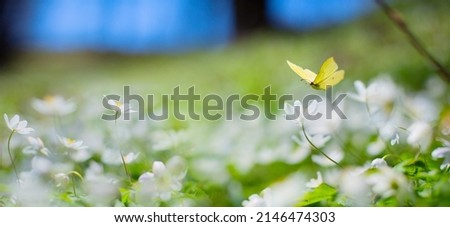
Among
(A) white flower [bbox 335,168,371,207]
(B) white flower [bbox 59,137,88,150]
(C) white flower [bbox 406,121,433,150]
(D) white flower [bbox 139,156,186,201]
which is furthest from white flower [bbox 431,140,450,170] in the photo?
(B) white flower [bbox 59,137,88,150]

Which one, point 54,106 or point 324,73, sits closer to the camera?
point 324,73

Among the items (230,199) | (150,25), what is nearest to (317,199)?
(230,199)

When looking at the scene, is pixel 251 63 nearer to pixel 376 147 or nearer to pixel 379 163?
pixel 376 147

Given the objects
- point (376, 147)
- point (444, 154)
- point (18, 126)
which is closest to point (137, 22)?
point (18, 126)

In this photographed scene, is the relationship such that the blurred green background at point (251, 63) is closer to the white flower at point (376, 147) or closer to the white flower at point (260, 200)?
the white flower at point (376, 147)

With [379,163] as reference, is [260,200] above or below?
below

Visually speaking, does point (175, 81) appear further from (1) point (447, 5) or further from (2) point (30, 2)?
(1) point (447, 5)

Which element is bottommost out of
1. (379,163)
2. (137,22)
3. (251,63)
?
(379,163)

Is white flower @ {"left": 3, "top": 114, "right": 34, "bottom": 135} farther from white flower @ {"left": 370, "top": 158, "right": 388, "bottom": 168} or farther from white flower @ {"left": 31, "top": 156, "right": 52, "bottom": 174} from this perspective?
white flower @ {"left": 370, "top": 158, "right": 388, "bottom": 168}
